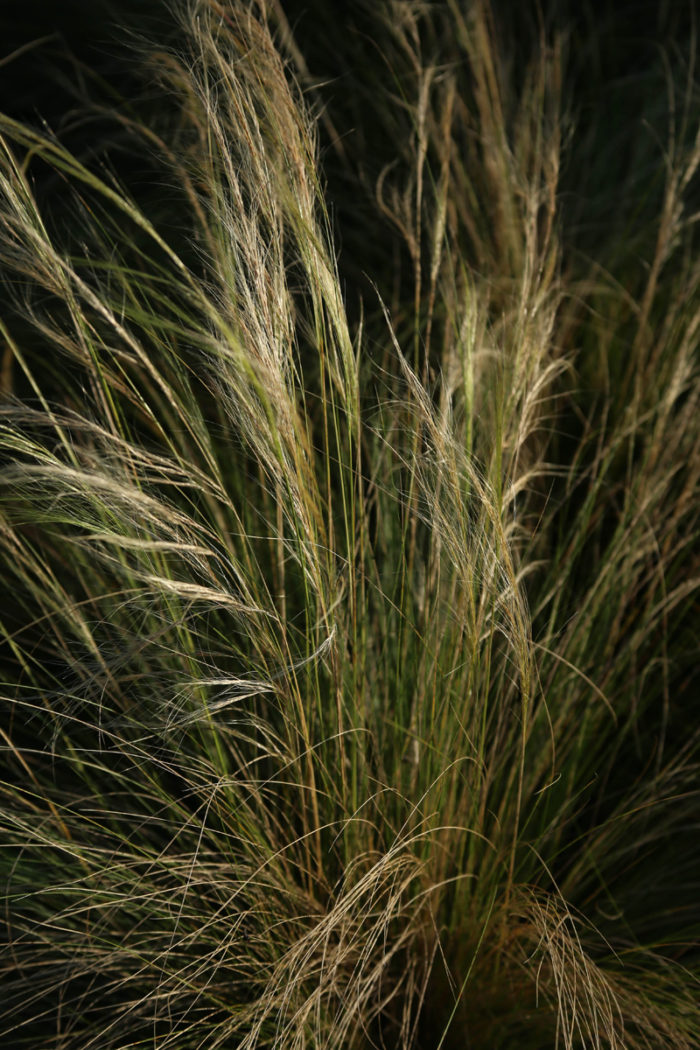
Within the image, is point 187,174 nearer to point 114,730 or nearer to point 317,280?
point 317,280

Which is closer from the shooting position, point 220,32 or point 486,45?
point 220,32

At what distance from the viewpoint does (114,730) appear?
1109 millimetres

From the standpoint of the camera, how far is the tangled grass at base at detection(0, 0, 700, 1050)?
2.91 feet

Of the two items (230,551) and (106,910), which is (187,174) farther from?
(106,910)

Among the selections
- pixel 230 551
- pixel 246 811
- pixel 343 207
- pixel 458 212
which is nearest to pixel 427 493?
pixel 230 551

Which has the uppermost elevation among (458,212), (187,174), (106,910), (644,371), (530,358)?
(187,174)

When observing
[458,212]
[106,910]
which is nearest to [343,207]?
[458,212]

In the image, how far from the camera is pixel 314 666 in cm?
99

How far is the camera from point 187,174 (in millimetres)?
965

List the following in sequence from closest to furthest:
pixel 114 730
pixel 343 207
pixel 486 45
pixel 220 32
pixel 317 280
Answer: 1. pixel 317 280
2. pixel 220 32
3. pixel 114 730
4. pixel 486 45
5. pixel 343 207

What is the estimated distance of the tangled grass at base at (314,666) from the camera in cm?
89

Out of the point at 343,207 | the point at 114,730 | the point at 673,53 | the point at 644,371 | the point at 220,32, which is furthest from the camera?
the point at 673,53

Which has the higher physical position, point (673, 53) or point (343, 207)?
point (673, 53)

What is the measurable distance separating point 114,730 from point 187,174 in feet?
2.04
